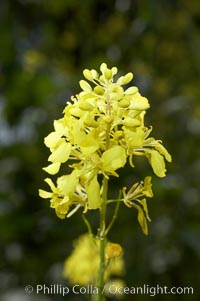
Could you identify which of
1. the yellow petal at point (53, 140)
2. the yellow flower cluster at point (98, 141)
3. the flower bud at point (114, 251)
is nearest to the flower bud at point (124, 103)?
the yellow flower cluster at point (98, 141)

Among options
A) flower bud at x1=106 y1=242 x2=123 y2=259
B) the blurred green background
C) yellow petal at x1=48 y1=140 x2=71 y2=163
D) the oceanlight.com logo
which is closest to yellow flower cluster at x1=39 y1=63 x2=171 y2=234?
yellow petal at x1=48 y1=140 x2=71 y2=163

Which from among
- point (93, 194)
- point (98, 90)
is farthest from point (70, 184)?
point (98, 90)

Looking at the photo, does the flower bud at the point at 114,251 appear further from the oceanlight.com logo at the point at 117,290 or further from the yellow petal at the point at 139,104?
the oceanlight.com logo at the point at 117,290

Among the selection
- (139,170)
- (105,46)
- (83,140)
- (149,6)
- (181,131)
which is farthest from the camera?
(105,46)

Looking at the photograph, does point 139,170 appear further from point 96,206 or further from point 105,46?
point 96,206

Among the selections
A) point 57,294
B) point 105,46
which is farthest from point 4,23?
point 57,294
